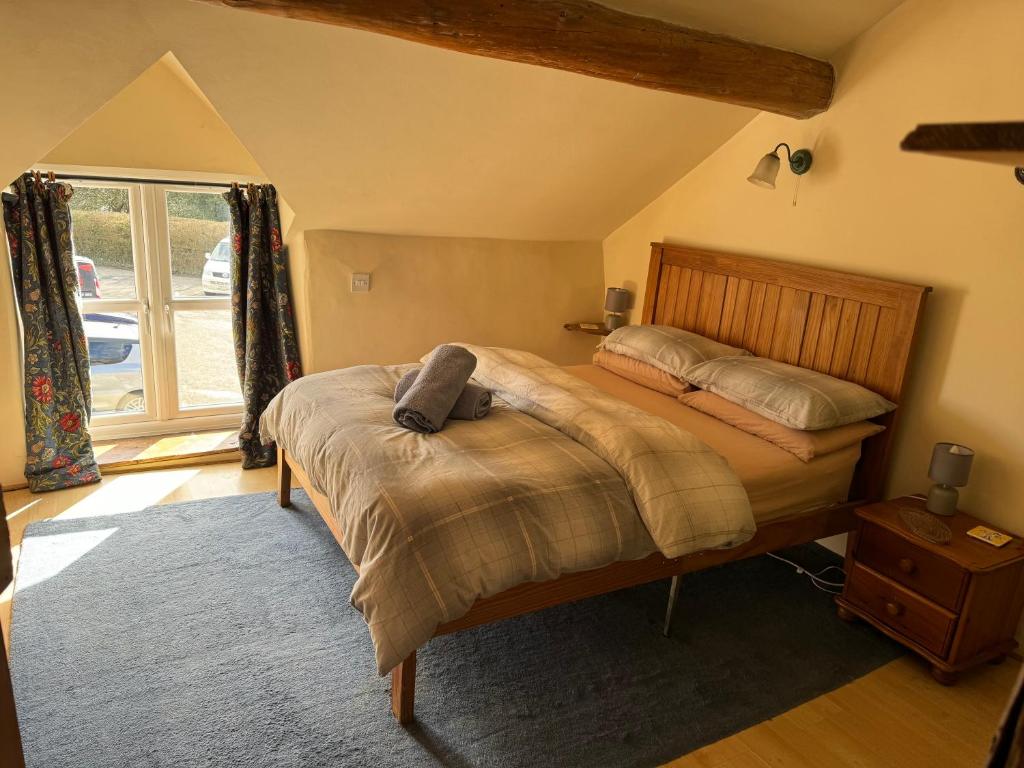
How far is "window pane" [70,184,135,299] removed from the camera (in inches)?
155

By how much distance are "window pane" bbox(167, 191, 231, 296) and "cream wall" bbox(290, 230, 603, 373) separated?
20.4 inches

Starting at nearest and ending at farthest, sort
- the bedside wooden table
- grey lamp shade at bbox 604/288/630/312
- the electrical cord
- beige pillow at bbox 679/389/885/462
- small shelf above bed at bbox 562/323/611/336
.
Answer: the bedside wooden table, beige pillow at bbox 679/389/885/462, the electrical cord, grey lamp shade at bbox 604/288/630/312, small shelf above bed at bbox 562/323/611/336

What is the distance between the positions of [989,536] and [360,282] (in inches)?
123

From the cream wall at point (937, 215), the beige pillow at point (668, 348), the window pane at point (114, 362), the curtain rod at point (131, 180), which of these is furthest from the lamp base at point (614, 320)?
the window pane at point (114, 362)

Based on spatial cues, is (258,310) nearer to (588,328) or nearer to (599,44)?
(588,328)

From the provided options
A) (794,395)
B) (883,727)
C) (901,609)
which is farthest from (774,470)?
(883,727)

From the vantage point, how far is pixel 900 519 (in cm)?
277

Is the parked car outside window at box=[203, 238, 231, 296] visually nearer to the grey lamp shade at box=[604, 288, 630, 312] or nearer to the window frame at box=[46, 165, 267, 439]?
the window frame at box=[46, 165, 267, 439]

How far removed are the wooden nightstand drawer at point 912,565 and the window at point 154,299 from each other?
11.6ft

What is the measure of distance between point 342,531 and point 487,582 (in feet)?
1.88

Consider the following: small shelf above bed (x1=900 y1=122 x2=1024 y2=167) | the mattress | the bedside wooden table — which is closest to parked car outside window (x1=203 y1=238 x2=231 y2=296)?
the mattress

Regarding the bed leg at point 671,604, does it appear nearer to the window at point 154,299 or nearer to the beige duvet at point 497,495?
the beige duvet at point 497,495

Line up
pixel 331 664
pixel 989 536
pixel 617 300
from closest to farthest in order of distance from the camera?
pixel 331 664 → pixel 989 536 → pixel 617 300

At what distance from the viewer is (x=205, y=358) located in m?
4.41
